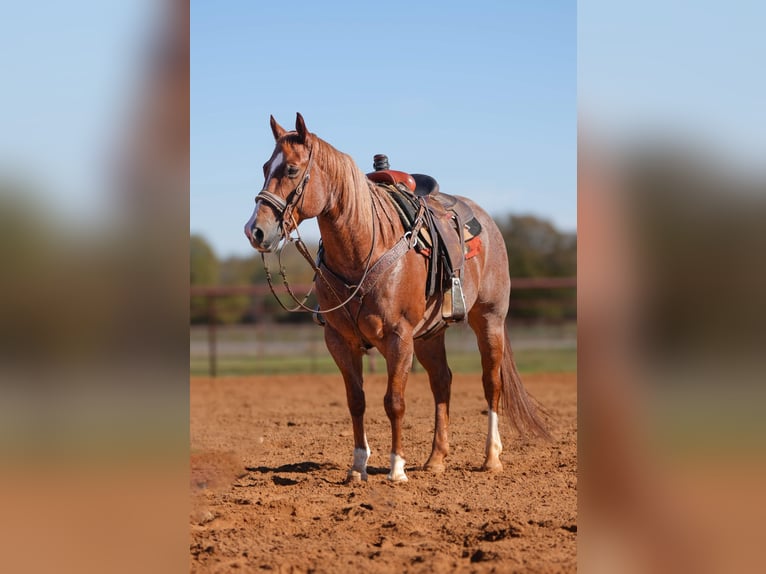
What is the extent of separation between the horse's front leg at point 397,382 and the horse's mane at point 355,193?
716 millimetres

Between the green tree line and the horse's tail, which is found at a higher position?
the green tree line

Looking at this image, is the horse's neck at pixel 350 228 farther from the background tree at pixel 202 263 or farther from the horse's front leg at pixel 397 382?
the background tree at pixel 202 263

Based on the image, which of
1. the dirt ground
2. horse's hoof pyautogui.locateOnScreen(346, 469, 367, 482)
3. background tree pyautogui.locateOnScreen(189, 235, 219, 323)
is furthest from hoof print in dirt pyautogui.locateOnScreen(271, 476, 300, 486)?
background tree pyautogui.locateOnScreen(189, 235, 219, 323)

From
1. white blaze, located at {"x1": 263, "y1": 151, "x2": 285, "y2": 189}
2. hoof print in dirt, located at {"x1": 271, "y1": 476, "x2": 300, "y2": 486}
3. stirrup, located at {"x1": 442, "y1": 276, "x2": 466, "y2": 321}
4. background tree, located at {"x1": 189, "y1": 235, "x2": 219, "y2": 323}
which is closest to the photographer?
white blaze, located at {"x1": 263, "y1": 151, "x2": 285, "y2": 189}

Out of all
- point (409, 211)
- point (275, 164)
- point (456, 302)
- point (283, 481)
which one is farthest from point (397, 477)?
point (275, 164)

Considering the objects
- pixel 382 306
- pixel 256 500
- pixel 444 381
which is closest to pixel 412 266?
pixel 382 306

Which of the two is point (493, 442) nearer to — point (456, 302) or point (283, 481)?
point (456, 302)

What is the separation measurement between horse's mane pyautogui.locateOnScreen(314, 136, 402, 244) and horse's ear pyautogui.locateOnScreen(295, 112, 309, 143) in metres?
0.11

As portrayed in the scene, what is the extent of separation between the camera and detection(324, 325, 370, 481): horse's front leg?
201 inches

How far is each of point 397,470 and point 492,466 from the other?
35.3 inches

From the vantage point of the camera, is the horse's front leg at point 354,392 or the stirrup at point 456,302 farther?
the stirrup at point 456,302

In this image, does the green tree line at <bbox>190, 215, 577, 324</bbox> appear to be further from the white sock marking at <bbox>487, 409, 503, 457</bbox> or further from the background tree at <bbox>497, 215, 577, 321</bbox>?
the white sock marking at <bbox>487, 409, 503, 457</bbox>

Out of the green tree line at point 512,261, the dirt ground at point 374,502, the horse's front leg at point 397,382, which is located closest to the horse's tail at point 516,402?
the dirt ground at point 374,502

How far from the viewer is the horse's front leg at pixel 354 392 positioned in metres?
5.12
